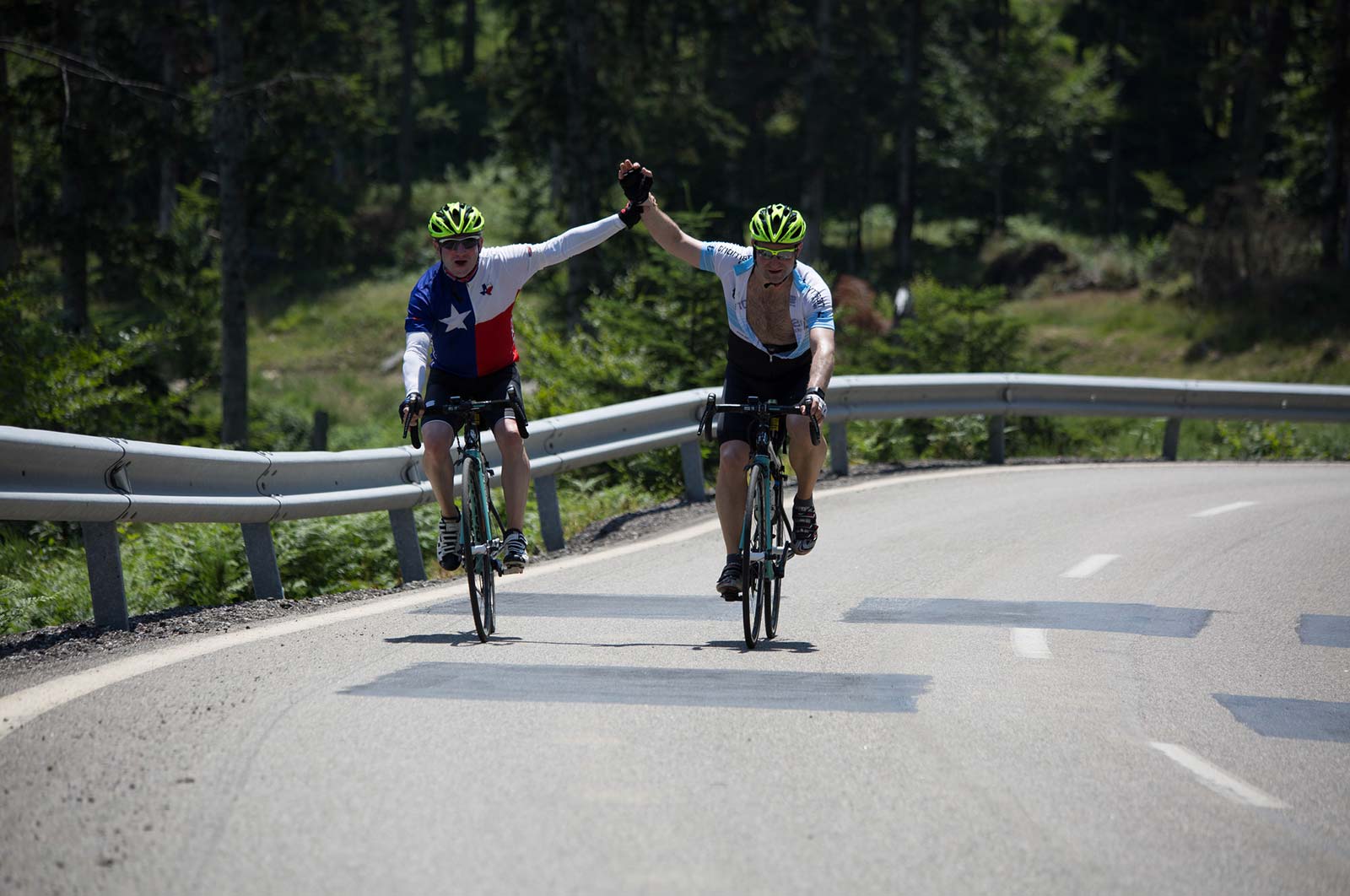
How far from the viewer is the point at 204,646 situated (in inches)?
290

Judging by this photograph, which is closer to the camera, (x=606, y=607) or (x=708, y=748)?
(x=708, y=748)

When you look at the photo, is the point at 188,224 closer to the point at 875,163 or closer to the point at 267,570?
the point at 267,570

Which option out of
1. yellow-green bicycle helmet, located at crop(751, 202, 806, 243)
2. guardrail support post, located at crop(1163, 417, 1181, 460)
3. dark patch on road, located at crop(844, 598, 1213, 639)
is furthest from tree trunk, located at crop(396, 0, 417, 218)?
yellow-green bicycle helmet, located at crop(751, 202, 806, 243)

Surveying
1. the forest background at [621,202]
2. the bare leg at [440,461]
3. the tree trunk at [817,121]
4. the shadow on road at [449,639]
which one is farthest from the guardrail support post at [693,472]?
the tree trunk at [817,121]

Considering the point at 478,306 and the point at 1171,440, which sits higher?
the point at 478,306

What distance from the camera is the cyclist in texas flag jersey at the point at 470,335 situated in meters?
8.12

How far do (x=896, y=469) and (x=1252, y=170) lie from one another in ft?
110

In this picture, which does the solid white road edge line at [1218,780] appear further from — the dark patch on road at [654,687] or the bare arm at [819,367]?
the bare arm at [819,367]

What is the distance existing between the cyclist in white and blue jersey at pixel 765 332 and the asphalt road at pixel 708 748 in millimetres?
756

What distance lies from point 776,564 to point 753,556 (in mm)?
253

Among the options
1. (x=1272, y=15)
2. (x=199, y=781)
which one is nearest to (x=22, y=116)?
(x=199, y=781)

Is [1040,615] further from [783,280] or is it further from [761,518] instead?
[783,280]

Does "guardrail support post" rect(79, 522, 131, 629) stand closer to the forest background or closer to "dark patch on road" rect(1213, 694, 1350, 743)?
the forest background

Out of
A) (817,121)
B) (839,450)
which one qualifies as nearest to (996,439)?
(839,450)
